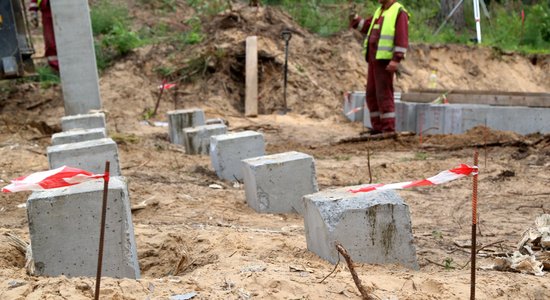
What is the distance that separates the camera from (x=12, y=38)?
10.3 metres

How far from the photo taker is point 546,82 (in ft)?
52.7

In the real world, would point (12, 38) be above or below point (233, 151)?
above

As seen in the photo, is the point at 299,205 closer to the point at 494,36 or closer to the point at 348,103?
the point at 348,103

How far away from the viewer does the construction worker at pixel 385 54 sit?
29.2 feet

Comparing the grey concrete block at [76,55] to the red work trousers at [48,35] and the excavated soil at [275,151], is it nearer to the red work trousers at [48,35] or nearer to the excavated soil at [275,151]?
the excavated soil at [275,151]

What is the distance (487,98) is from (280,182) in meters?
5.48

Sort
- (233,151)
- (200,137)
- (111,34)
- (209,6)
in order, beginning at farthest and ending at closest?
1. (209,6)
2. (111,34)
3. (200,137)
4. (233,151)

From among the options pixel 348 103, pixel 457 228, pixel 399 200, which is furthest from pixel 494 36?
pixel 399 200

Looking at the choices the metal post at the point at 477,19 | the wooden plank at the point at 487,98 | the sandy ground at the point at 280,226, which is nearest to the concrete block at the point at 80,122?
the sandy ground at the point at 280,226

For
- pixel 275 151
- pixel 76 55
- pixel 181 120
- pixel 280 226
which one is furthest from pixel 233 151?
pixel 76 55

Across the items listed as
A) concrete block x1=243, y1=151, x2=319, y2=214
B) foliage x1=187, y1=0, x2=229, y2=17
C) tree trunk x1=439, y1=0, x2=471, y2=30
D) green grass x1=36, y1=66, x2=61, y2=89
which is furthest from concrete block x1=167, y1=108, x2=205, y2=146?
tree trunk x1=439, y1=0, x2=471, y2=30

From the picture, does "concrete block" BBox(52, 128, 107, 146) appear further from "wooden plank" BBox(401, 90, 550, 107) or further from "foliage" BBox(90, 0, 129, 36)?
"foliage" BBox(90, 0, 129, 36)

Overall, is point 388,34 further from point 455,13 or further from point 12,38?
point 455,13

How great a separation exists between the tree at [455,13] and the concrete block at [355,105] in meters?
7.54
